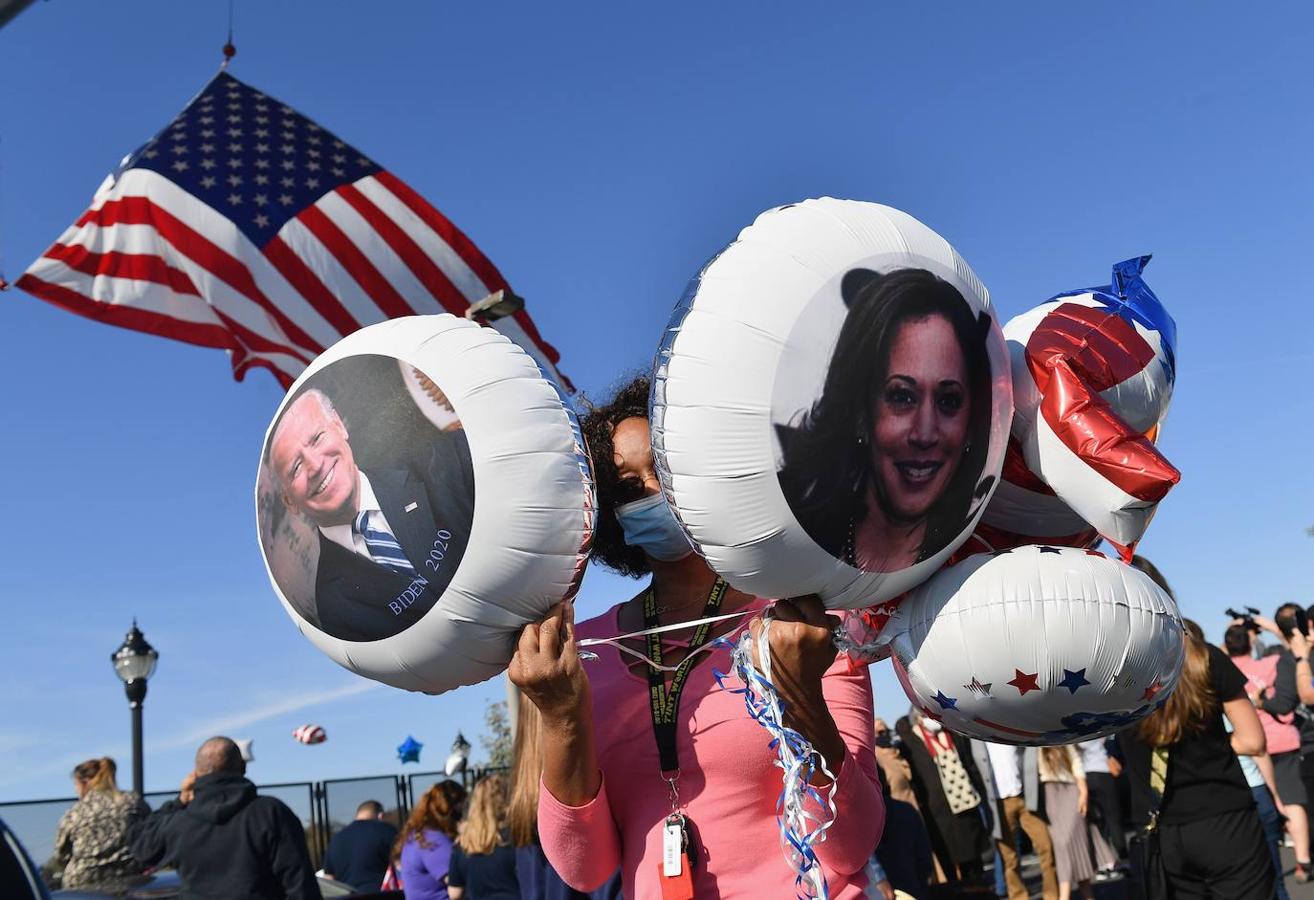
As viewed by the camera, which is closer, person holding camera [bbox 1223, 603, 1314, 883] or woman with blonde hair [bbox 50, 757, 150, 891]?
woman with blonde hair [bbox 50, 757, 150, 891]

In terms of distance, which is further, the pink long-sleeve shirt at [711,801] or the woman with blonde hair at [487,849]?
the woman with blonde hair at [487,849]

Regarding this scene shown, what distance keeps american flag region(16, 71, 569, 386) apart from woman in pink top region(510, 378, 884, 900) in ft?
23.7

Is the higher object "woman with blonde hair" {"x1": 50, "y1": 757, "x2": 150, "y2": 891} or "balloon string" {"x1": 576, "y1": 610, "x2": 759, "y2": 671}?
"balloon string" {"x1": 576, "y1": 610, "x2": 759, "y2": 671}

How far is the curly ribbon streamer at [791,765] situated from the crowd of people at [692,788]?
0.02m

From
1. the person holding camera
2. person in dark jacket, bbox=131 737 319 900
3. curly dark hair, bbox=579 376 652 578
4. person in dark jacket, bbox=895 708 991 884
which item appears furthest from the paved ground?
curly dark hair, bbox=579 376 652 578

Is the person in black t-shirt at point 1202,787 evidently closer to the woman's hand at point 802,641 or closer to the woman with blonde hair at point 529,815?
the woman with blonde hair at point 529,815

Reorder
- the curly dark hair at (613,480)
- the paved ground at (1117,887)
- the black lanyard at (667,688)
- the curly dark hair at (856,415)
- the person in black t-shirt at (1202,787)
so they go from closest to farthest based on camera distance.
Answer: the curly dark hair at (856,415) → the black lanyard at (667,688) → the curly dark hair at (613,480) → the person in black t-shirt at (1202,787) → the paved ground at (1117,887)

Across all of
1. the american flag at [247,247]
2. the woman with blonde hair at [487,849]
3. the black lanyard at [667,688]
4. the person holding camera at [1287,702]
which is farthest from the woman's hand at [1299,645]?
the black lanyard at [667,688]

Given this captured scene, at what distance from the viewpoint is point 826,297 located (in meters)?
1.79

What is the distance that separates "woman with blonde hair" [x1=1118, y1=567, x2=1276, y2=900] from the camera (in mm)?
4391

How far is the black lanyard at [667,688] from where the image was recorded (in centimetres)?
223

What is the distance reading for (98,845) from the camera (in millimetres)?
6852

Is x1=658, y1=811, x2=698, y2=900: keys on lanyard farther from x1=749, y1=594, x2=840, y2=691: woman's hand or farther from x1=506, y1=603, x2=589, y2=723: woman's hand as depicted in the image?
x1=749, y1=594, x2=840, y2=691: woman's hand

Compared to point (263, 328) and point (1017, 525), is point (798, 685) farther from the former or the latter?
point (263, 328)
